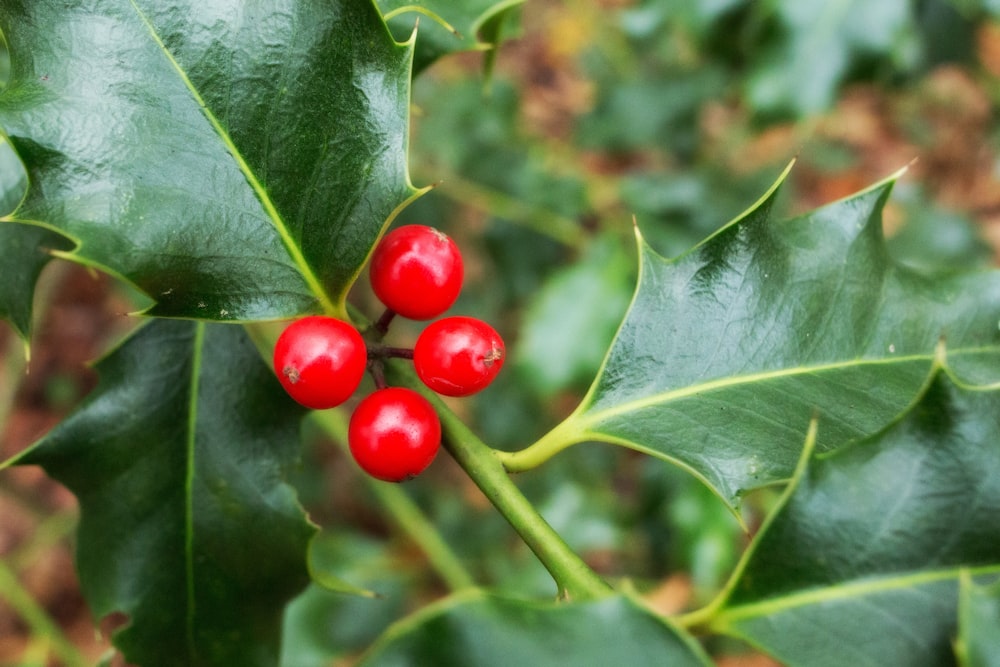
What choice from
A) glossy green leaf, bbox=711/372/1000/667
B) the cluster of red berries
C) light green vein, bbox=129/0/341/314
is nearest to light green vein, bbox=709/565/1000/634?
glossy green leaf, bbox=711/372/1000/667

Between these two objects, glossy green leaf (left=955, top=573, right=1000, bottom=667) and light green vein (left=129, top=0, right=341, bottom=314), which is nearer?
glossy green leaf (left=955, top=573, right=1000, bottom=667)

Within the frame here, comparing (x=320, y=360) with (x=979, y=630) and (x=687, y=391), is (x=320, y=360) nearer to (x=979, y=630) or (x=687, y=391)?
(x=687, y=391)

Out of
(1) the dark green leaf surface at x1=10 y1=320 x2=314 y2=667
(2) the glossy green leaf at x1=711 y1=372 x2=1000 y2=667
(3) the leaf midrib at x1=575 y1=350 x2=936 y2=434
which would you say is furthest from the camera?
(1) the dark green leaf surface at x1=10 y1=320 x2=314 y2=667

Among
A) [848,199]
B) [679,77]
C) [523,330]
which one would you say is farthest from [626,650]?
[679,77]

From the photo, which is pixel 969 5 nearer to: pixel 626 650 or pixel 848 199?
pixel 848 199

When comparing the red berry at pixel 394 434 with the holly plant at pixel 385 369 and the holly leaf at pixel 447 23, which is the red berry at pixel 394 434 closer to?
the holly plant at pixel 385 369

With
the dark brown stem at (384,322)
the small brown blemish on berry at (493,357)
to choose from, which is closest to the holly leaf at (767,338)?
the small brown blemish on berry at (493,357)

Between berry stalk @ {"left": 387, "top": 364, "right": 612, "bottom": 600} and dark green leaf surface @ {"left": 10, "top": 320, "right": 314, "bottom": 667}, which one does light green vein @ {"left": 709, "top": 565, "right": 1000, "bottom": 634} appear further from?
dark green leaf surface @ {"left": 10, "top": 320, "right": 314, "bottom": 667}

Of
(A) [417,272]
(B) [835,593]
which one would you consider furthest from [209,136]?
(B) [835,593]
